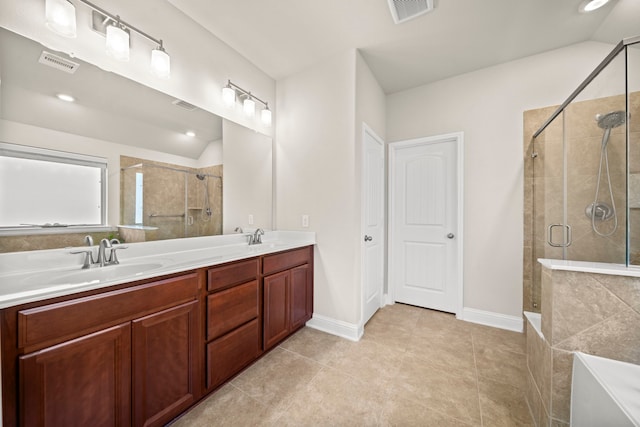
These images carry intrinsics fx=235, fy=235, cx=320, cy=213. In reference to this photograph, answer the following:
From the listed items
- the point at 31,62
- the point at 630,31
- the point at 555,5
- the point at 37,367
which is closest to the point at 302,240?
the point at 37,367

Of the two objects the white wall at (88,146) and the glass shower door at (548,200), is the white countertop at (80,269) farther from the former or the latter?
the glass shower door at (548,200)

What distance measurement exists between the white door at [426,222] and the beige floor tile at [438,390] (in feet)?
3.68

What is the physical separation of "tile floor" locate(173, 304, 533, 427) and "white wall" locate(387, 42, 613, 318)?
529 mm

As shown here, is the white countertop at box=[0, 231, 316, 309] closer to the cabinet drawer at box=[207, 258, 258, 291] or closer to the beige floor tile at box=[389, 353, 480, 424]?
the cabinet drawer at box=[207, 258, 258, 291]

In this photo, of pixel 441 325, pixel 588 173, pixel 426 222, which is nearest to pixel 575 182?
pixel 588 173

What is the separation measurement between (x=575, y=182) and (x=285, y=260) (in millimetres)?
2442

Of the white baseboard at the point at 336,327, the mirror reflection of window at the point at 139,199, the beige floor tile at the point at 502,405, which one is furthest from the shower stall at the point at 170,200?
the beige floor tile at the point at 502,405

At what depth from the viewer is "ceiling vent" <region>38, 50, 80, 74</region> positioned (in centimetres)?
124

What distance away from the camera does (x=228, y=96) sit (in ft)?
7.07

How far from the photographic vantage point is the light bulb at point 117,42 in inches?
55.8

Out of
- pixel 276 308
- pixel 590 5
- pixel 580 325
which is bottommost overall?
pixel 276 308

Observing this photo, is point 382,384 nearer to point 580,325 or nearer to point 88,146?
point 580,325

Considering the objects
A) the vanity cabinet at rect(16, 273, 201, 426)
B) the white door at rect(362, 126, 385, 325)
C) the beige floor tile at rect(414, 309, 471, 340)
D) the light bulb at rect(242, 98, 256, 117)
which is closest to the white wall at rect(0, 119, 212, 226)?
the vanity cabinet at rect(16, 273, 201, 426)

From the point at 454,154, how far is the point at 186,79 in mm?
2768
